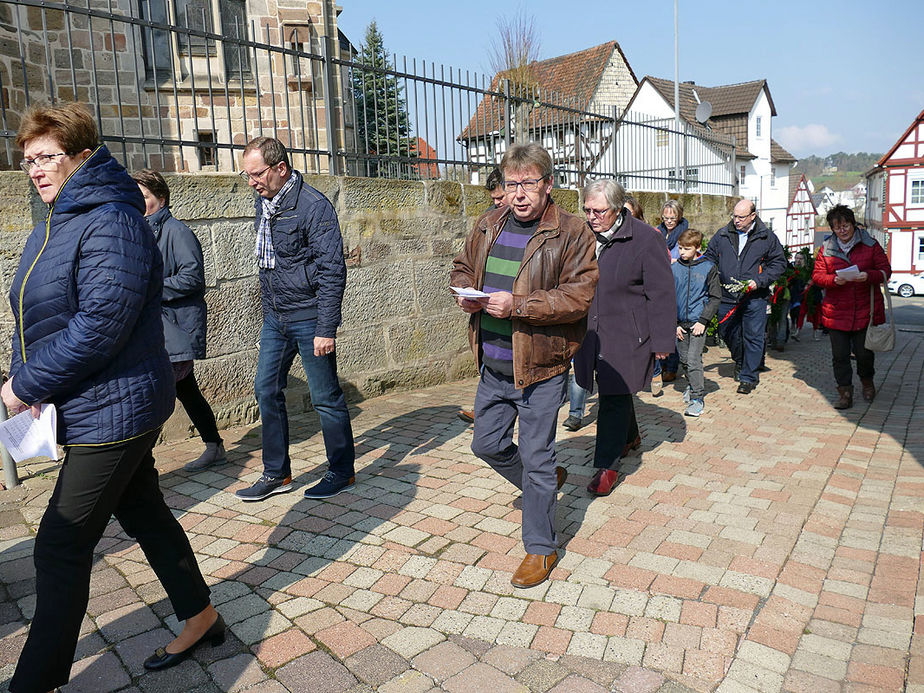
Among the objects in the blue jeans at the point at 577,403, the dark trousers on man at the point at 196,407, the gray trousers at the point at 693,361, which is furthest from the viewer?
the gray trousers at the point at 693,361

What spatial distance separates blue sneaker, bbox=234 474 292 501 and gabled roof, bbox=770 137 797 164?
46.1 metres

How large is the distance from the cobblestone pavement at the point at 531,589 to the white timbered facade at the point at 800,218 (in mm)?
48501

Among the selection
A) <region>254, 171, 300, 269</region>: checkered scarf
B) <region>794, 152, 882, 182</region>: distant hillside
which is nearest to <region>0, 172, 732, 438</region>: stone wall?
<region>254, 171, 300, 269</region>: checkered scarf

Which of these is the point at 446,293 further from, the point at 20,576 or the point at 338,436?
the point at 20,576

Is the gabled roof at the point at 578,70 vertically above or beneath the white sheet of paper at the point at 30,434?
above

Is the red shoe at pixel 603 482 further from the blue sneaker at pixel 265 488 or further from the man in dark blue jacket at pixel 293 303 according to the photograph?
the blue sneaker at pixel 265 488

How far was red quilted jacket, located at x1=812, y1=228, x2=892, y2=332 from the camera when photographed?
21.1 ft

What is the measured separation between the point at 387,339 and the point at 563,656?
4566 mm

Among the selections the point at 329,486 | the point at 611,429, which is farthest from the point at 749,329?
the point at 329,486

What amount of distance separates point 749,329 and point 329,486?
5.00m

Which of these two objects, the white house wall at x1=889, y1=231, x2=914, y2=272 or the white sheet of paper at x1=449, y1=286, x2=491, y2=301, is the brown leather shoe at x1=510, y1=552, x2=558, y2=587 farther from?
the white house wall at x1=889, y1=231, x2=914, y2=272

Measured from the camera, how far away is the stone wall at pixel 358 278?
539cm

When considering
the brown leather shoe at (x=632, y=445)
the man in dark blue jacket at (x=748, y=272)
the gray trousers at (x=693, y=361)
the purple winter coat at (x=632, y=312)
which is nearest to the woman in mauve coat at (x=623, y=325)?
the purple winter coat at (x=632, y=312)

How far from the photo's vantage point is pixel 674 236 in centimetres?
754
